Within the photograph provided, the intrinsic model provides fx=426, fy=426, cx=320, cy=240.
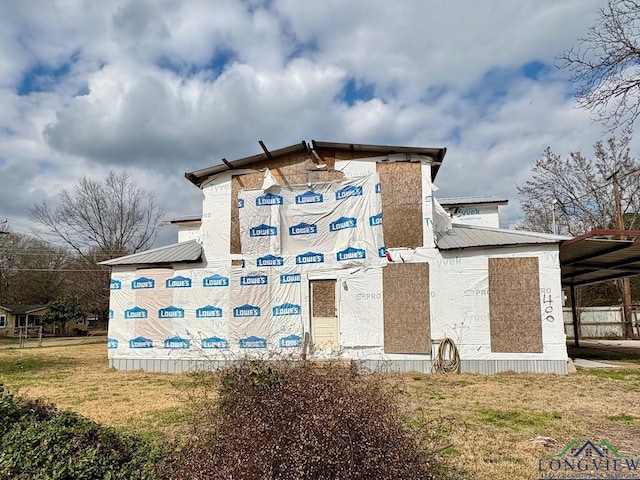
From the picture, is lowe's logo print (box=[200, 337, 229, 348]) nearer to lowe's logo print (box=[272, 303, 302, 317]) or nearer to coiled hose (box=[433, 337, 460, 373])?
lowe's logo print (box=[272, 303, 302, 317])

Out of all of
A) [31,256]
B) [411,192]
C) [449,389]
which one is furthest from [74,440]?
[31,256]

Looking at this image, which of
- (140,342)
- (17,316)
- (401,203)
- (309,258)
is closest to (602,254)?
(401,203)

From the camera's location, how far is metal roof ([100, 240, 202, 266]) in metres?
11.4

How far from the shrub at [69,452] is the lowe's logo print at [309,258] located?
7.13 meters

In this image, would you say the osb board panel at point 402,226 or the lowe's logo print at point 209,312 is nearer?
the osb board panel at point 402,226

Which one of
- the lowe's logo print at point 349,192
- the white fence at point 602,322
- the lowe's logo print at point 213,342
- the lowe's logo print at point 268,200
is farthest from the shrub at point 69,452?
the white fence at point 602,322

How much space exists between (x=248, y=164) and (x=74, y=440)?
891 centimetres

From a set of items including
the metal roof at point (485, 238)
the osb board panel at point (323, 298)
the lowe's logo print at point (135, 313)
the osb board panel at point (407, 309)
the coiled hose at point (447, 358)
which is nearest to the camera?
the metal roof at point (485, 238)

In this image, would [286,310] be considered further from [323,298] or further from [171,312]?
[171,312]

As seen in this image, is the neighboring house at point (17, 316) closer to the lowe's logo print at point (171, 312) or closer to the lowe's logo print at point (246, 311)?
the lowe's logo print at point (171, 312)

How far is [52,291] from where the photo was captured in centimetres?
3638

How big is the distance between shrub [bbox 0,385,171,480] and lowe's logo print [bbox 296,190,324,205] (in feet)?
25.5

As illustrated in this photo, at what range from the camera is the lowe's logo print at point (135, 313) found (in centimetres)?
1150

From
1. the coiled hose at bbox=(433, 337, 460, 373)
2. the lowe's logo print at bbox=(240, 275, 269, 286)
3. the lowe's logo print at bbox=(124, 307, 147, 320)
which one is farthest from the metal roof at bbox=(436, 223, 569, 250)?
the lowe's logo print at bbox=(124, 307, 147, 320)
